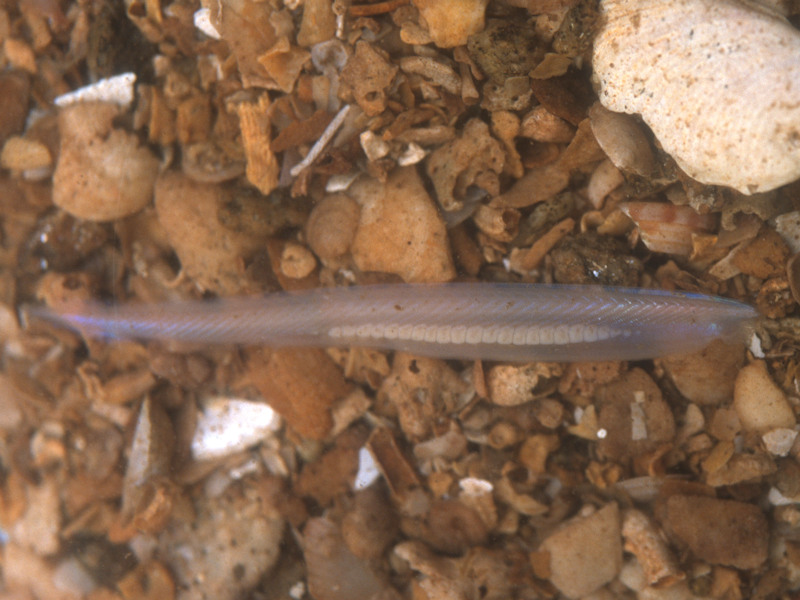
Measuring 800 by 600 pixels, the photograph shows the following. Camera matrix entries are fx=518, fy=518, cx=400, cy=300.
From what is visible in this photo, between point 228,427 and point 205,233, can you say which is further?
point 228,427

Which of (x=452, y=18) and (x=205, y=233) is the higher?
(x=452, y=18)

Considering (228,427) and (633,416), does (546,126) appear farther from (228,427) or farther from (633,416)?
(228,427)

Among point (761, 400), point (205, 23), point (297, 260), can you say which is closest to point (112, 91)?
point (205, 23)

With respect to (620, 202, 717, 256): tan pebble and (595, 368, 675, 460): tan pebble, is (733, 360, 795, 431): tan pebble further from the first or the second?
(620, 202, 717, 256): tan pebble

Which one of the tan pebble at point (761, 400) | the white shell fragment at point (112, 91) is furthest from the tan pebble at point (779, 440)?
the white shell fragment at point (112, 91)

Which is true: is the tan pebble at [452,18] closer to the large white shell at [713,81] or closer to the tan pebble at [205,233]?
the large white shell at [713,81]

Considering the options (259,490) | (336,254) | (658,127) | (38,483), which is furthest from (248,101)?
(38,483)
